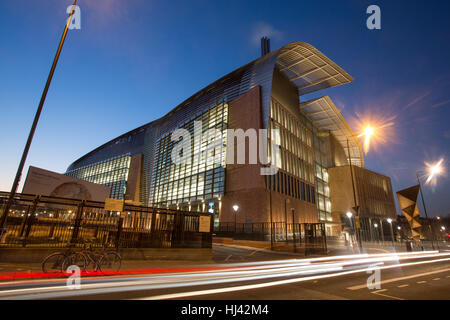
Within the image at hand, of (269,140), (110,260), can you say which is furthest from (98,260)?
(269,140)

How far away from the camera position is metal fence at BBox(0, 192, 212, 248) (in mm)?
10445

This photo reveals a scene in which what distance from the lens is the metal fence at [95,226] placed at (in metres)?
10.4

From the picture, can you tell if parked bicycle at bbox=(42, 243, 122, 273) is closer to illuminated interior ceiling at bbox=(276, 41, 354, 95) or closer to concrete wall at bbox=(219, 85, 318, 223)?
concrete wall at bbox=(219, 85, 318, 223)

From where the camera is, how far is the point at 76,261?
8203 mm

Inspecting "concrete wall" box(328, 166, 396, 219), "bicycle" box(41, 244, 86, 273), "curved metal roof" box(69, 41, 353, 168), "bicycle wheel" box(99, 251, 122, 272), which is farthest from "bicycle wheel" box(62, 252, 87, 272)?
"concrete wall" box(328, 166, 396, 219)

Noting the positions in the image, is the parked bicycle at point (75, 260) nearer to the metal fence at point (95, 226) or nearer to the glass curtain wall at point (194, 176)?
the metal fence at point (95, 226)

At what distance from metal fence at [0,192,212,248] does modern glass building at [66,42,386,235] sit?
14459mm

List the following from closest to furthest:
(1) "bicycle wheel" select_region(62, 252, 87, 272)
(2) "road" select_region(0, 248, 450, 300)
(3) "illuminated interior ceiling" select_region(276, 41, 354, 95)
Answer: (2) "road" select_region(0, 248, 450, 300) < (1) "bicycle wheel" select_region(62, 252, 87, 272) < (3) "illuminated interior ceiling" select_region(276, 41, 354, 95)

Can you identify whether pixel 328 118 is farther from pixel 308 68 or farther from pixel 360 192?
pixel 360 192

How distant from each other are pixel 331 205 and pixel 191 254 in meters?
56.6

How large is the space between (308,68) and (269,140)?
20.0 meters

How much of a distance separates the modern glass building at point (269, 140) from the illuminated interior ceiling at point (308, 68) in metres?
0.18

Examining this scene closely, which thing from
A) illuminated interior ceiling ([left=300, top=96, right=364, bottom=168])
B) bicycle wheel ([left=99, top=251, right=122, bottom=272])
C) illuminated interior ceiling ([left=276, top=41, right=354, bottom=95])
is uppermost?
illuminated interior ceiling ([left=276, top=41, right=354, bottom=95])
